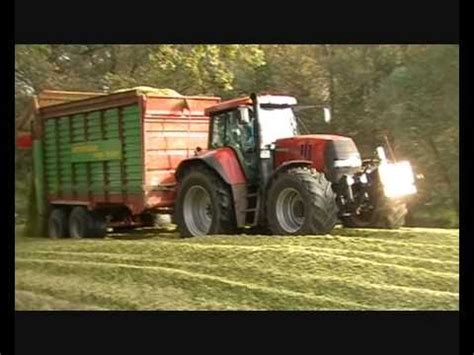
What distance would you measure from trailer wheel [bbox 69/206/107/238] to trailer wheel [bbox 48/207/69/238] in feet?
0.16

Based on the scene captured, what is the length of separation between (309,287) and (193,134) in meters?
1.66

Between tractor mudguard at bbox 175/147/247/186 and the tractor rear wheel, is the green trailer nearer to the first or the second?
tractor mudguard at bbox 175/147/247/186

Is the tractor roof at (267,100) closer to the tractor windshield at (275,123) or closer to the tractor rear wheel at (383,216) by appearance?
the tractor windshield at (275,123)

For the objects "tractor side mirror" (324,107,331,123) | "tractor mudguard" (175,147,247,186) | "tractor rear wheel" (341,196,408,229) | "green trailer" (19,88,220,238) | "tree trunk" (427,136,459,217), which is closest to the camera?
"tree trunk" (427,136,459,217)

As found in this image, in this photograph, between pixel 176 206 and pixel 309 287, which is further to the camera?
pixel 176 206

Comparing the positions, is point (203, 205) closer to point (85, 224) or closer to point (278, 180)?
point (278, 180)

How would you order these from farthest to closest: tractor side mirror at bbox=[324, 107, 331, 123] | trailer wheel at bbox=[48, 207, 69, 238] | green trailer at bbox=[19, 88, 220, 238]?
1. trailer wheel at bbox=[48, 207, 69, 238]
2. green trailer at bbox=[19, 88, 220, 238]
3. tractor side mirror at bbox=[324, 107, 331, 123]

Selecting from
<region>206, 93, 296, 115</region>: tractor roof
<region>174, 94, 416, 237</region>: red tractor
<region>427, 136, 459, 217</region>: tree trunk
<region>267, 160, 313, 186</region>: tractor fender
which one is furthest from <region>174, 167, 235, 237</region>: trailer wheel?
<region>427, 136, 459, 217</region>: tree trunk

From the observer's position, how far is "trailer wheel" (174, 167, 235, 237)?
705 centimetres

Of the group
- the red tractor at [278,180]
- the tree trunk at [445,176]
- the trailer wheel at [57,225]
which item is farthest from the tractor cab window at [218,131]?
the tree trunk at [445,176]

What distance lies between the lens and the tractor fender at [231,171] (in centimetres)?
708

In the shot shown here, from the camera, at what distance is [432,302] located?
660 cm
